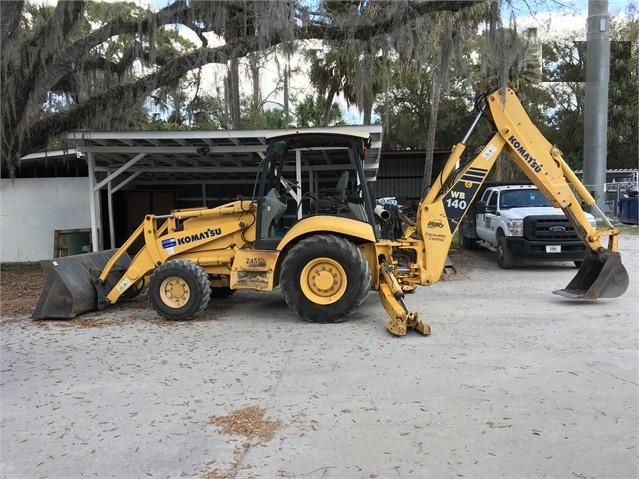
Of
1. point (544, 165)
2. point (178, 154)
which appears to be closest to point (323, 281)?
point (544, 165)

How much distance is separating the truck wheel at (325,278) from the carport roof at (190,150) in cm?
231

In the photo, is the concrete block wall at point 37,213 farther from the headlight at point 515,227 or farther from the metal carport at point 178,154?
the headlight at point 515,227

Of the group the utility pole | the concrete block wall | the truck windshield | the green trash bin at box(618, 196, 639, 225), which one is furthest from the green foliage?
the truck windshield

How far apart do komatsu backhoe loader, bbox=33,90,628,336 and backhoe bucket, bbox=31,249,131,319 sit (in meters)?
0.02

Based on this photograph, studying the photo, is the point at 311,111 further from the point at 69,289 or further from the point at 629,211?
the point at 69,289

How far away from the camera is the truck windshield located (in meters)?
12.6

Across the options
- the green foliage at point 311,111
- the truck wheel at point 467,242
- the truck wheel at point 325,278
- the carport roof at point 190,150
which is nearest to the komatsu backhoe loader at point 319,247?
the truck wheel at point 325,278

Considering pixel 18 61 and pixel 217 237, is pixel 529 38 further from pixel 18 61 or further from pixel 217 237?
pixel 18 61

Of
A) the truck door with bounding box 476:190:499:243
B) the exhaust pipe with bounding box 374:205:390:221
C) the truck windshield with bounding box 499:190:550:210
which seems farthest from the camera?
the truck door with bounding box 476:190:499:243

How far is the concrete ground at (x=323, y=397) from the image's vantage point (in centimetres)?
339

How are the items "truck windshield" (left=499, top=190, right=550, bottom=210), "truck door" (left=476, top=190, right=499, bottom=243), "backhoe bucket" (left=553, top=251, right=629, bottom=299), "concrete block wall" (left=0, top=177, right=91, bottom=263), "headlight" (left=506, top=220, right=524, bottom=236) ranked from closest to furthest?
"backhoe bucket" (left=553, top=251, right=629, bottom=299), "headlight" (left=506, top=220, right=524, bottom=236), "truck windshield" (left=499, top=190, right=550, bottom=210), "truck door" (left=476, top=190, right=499, bottom=243), "concrete block wall" (left=0, top=177, right=91, bottom=263)

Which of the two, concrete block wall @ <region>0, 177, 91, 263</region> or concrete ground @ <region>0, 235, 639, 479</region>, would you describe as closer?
concrete ground @ <region>0, 235, 639, 479</region>

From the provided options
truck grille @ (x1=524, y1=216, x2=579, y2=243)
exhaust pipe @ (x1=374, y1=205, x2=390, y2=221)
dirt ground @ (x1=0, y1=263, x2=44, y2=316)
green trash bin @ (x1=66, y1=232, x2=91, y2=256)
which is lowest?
dirt ground @ (x1=0, y1=263, x2=44, y2=316)

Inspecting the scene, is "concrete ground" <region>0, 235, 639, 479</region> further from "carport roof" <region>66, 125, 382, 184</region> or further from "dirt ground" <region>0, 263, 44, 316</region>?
"carport roof" <region>66, 125, 382, 184</region>
